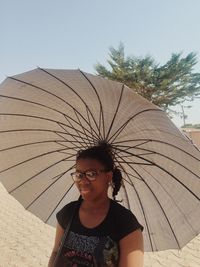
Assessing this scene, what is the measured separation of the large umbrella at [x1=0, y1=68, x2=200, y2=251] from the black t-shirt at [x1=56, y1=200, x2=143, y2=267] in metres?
0.40

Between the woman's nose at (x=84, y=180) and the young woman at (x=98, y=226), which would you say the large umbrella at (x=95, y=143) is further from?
the woman's nose at (x=84, y=180)

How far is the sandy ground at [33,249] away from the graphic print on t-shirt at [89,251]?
3202mm

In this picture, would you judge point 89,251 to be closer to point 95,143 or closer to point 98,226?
point 98,226

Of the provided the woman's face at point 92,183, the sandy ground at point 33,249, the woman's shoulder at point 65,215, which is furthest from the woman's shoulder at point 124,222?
the sandy ground at point 33,249

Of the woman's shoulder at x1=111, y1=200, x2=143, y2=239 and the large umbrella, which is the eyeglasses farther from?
the large umbrella

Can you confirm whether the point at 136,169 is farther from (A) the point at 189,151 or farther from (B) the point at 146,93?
(B) the point at 146,93

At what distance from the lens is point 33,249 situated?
17.1 feet

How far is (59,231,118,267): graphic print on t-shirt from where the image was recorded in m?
1.60

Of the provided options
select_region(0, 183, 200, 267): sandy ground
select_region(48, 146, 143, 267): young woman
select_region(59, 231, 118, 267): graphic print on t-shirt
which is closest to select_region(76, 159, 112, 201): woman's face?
select_region(48, 146, 143, 267): young woman

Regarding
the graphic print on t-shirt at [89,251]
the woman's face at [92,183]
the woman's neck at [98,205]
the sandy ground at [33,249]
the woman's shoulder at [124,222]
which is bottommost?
the sandy ground at [33,249]

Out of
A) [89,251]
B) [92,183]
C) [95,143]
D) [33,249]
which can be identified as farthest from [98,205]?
[33,249]

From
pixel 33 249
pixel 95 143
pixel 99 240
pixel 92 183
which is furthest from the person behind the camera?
pixel 33 249

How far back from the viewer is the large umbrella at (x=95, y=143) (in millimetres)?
1770

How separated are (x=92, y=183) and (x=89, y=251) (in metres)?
0.36
